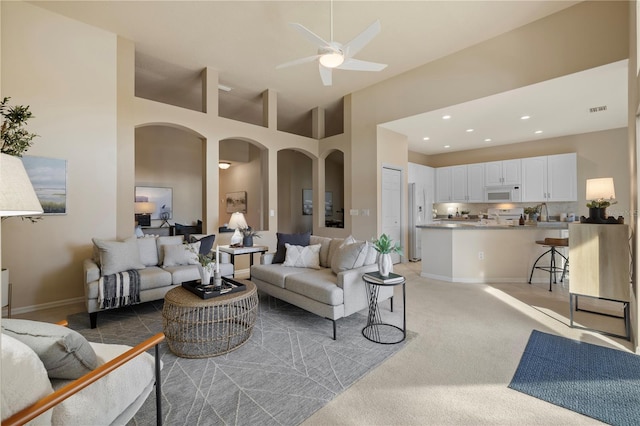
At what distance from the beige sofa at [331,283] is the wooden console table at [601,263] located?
198 centimetres

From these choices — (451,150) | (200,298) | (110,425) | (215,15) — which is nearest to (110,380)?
(110,425)

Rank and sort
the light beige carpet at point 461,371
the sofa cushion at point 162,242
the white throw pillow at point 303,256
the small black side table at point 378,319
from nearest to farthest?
the light beige carpet at point 461,371 < the small black side table at point 378,319 < the white throw pillow at point 303,256 < the sofa cushion at point 162,242

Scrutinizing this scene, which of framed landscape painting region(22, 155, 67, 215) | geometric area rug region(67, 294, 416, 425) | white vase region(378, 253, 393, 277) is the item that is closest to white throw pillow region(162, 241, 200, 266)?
Result: geometric area rug region(67, 294, 416, 425)

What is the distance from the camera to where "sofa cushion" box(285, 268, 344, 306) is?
2.89m

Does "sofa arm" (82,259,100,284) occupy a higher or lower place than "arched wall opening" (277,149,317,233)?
lower

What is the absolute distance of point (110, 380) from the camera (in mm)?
1462

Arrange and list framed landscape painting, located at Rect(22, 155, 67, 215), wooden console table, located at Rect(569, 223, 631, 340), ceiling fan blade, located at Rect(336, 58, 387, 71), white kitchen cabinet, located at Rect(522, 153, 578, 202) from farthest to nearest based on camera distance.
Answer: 1. white kitchen cabinet, located at Rect(522, 153, 578, 202)
2. framed landscape painting, located at Rect(22, 155, 67, 215)
3. ceiling fan blade, located at Rect(336, 58, 387, 71)
4. wooden console table, located at Rect(569, 223, 631, 340)

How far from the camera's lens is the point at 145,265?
12.6ft

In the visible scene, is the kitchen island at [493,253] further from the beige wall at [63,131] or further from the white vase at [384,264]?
the beige wall at [63,131]

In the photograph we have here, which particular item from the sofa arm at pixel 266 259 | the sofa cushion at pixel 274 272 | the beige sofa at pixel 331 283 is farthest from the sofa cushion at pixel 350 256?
the sofa arm at pixel 266 259

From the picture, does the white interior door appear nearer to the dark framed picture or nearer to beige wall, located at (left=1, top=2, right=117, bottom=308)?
the dark framed picture

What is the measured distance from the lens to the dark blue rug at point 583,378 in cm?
192

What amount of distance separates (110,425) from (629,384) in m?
3.36

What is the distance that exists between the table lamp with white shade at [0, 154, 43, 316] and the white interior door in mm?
5368
